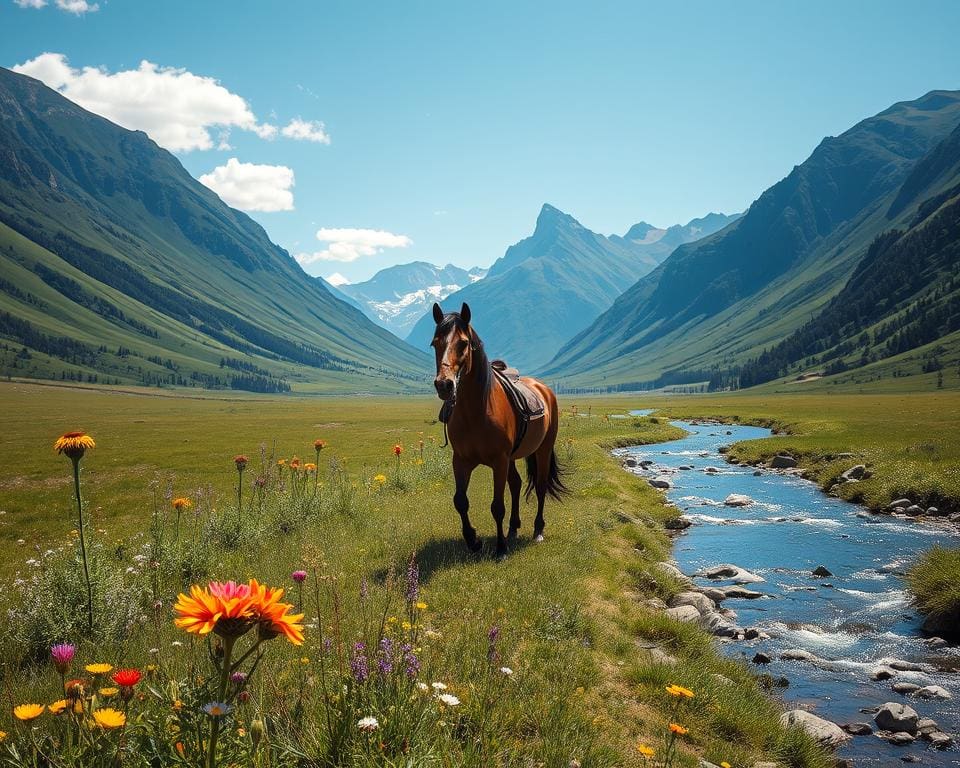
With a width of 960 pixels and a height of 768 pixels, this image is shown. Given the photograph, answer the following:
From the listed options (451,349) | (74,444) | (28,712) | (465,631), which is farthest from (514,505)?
(28,712)

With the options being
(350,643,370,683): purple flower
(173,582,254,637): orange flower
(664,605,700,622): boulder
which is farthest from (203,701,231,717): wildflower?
(664,605,700,622): boulder

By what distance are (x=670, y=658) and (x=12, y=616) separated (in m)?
8.46

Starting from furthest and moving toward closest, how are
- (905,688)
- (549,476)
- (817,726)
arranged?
(549,476) → (905,688) → (817,726)

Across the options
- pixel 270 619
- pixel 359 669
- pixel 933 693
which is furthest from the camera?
pixel 933 693

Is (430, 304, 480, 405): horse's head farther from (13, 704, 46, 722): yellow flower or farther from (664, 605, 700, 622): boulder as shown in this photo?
(13, 704, 46, 722): yellow flower

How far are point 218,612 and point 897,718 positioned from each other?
9498mm

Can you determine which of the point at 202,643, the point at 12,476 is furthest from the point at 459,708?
the point at 12,476

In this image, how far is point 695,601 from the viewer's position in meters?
11.8

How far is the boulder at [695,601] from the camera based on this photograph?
11.7 meters

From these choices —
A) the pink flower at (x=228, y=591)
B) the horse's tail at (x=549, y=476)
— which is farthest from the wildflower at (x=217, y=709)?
the horse's tail at (x=549, y=476)

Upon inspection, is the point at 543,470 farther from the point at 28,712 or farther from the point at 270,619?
the point at 28,712

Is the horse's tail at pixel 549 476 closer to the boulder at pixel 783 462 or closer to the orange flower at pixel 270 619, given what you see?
the orange flower at pixel 270 619

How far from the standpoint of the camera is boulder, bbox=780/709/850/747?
7.14 meters

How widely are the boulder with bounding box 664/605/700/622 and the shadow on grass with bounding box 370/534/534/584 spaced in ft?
10.0
